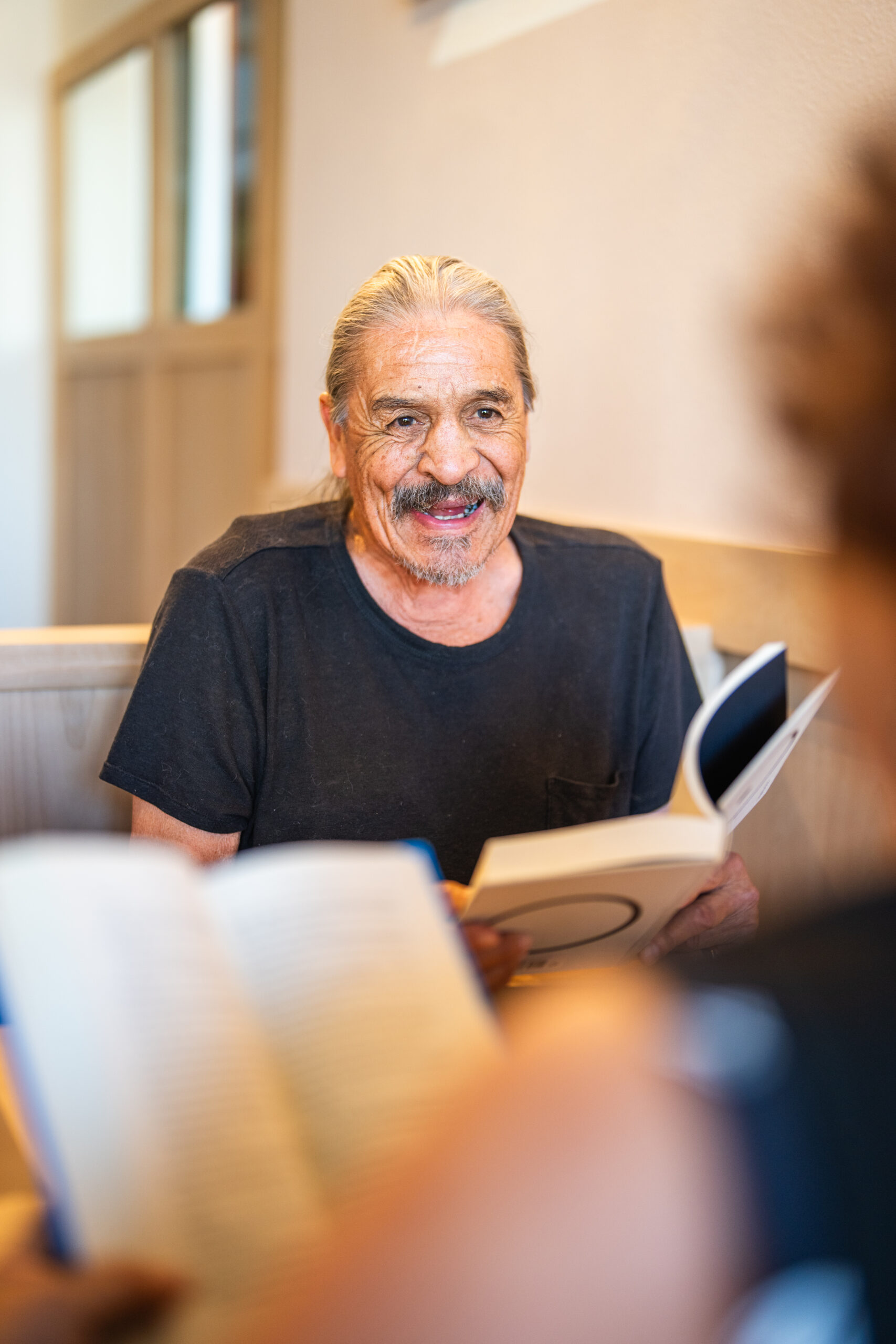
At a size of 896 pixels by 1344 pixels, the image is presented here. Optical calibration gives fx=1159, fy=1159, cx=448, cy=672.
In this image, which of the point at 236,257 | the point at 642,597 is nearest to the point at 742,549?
the point at 642,597

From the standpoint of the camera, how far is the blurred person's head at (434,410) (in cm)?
113

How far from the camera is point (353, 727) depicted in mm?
1125

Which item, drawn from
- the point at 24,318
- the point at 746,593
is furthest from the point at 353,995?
the point at 24,318

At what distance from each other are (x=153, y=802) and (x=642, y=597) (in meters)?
0.57

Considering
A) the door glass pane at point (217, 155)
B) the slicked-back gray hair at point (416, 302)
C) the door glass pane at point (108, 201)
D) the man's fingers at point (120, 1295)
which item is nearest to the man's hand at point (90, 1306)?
the man's fingers at point (120, 1295)

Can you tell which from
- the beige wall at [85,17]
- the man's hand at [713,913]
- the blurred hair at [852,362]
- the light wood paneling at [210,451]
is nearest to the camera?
the blurred hair at [852,362]

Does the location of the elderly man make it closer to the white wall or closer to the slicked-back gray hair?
the slicked-back gray hair

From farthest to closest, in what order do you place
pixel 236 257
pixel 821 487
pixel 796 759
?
1. pixel 236 257
2. pixel 796 759
3. pixel 821 487

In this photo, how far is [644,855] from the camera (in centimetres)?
61

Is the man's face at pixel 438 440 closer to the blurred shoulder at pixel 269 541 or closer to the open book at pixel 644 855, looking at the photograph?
the blurred shoulder at pixel 269 541

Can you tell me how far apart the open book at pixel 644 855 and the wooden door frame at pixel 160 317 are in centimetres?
207

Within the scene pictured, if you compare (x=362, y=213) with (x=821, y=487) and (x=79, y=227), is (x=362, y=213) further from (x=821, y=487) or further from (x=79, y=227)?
(x=79, y=227)

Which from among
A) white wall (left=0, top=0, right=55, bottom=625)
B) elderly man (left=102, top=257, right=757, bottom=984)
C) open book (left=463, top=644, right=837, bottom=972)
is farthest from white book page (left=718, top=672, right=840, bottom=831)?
white wall (left=0, top=0, right=55, bottom=625)

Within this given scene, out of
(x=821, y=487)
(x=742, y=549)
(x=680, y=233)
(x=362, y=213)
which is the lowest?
(x=742, y=549)
